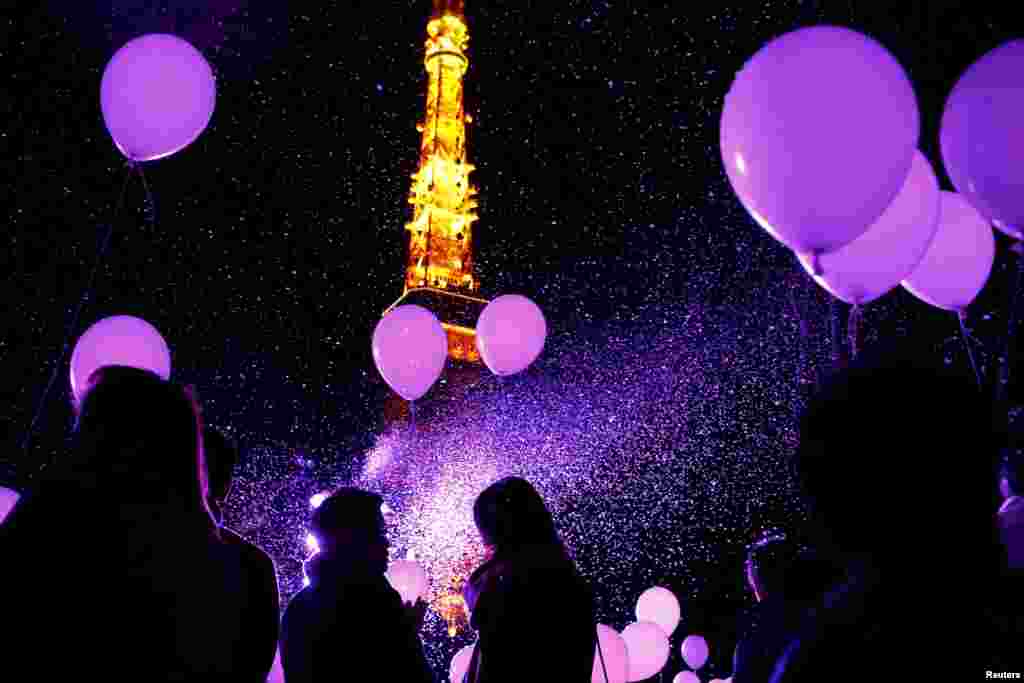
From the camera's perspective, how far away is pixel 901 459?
40.9 inches

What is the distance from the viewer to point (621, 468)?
56.5ft

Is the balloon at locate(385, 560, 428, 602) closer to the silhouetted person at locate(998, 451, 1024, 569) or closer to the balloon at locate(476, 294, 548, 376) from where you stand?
the balloon at locate(476, 294, 548, 376)

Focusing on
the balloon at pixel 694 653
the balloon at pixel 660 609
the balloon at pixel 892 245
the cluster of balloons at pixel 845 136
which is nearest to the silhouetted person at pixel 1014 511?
the cluster of balloons at pixel 845 136

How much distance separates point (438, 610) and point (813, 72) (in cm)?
2139

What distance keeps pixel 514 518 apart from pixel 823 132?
4.99ft

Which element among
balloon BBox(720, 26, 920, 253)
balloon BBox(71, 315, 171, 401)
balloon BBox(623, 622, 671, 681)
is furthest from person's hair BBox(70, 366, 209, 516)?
balloon BBox(623, 622, 671, 681)

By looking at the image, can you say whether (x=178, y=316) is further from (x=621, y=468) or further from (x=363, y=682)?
(x=363, y=682)

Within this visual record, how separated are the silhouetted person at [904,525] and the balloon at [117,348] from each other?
3.83 metres

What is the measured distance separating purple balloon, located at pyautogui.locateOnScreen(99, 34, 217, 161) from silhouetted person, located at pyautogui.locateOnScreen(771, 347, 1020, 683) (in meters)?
3.92

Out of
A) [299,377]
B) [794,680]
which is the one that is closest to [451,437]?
[299,377]

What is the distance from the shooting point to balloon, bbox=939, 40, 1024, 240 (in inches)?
99.3

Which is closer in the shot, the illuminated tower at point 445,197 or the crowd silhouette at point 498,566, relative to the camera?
the crowd silhouette at point 498,566

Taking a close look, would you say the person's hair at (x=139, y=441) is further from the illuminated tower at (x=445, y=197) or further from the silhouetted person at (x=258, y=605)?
the illuminated tower at (x=445, y=197)

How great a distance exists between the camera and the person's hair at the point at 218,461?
2268mm
